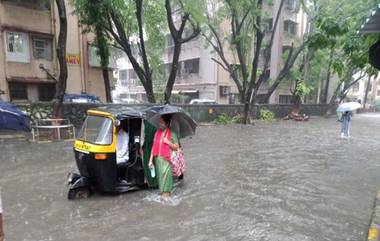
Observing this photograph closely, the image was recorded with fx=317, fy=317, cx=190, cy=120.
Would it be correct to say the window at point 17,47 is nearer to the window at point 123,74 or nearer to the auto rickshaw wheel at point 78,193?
the auto rickshaw wheel at point 78,193

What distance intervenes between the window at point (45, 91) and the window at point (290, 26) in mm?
25559

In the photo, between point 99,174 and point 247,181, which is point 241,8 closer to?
point 247,181

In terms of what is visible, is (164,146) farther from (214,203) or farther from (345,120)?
(345,120)

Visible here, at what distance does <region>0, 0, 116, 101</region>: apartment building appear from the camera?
1753cm

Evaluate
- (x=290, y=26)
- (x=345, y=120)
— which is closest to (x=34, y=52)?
(x=345, y=120)

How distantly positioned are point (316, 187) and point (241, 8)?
14713mm

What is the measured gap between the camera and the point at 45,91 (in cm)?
1975

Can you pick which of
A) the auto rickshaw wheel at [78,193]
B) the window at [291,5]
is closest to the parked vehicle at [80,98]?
the auto rickshaw wheel at [78,193]

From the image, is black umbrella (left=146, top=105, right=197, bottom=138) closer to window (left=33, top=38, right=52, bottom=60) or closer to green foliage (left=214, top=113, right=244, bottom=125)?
green foliage (left=214, top=113, right=244, bottom=125)

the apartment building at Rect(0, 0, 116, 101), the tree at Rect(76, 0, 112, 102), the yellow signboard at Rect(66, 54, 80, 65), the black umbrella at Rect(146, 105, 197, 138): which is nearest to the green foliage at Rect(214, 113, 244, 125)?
the tree at Rect(76, 0, 112, 102)

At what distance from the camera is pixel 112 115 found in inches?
240

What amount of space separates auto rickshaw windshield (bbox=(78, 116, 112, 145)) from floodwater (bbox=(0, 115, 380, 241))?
3.94 ft

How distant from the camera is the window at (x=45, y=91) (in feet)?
63.8

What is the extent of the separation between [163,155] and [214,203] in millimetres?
1369
